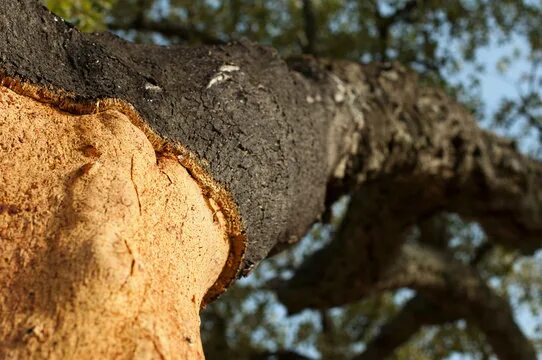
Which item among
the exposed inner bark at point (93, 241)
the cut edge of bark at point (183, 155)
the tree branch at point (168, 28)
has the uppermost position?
the tree branch at point (168, 28)

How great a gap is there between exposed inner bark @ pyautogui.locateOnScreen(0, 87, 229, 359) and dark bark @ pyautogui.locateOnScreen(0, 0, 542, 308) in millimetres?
138

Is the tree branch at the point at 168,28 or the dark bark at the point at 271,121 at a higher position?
the tree branch at the point at 168,28

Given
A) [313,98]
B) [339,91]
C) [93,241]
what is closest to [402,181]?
[339,91]

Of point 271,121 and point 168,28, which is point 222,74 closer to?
point 271,121

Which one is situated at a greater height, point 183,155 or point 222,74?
point 222,74

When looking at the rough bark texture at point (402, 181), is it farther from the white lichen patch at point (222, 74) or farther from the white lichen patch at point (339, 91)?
the white lichen patch at point (222, 74)

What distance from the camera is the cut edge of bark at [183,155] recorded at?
211 cm

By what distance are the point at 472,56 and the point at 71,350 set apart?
28.4 ft

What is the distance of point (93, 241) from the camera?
5.82 feet

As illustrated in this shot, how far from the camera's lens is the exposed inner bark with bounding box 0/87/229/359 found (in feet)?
5.45

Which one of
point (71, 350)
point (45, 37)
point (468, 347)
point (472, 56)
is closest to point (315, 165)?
point (45, 37)

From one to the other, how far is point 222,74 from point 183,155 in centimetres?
48

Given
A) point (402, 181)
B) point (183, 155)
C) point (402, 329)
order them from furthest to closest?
point (402, 329), point (402, 181), point (183, 155)

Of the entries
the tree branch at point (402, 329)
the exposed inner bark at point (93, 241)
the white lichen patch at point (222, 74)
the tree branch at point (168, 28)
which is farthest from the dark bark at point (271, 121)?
the tree branch at point (168, 28)
